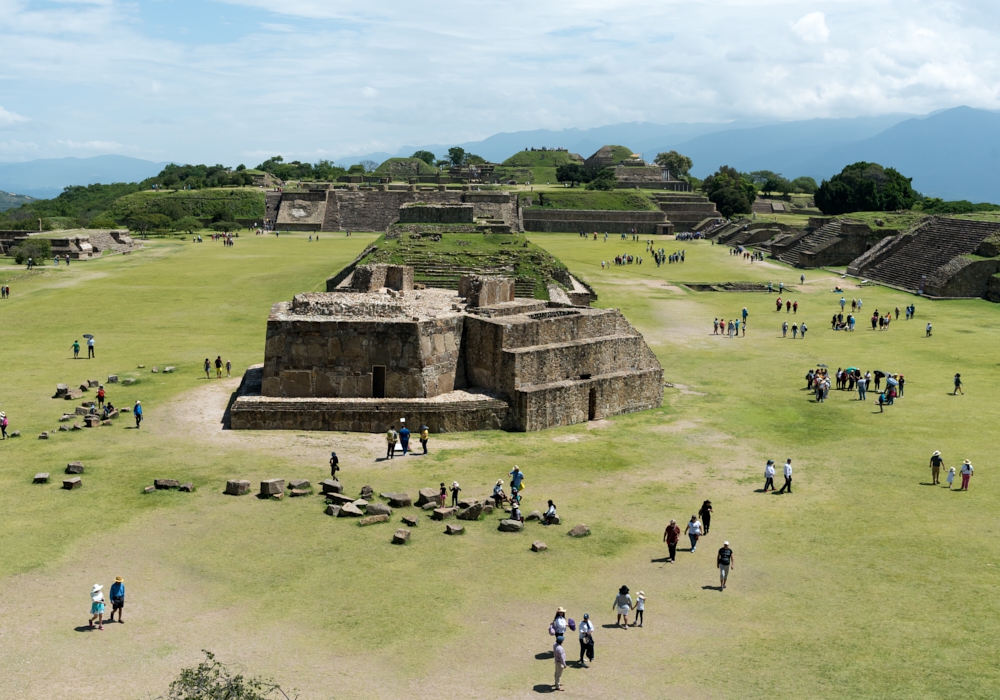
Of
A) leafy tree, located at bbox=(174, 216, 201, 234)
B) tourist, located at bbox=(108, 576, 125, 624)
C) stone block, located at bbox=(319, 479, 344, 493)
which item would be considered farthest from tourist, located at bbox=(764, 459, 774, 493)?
leafy tree, located at bbox=(174, 216, 201, 234)

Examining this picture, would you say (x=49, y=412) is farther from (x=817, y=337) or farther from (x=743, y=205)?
(x=743, y=205)

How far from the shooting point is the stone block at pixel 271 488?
59.6 feet

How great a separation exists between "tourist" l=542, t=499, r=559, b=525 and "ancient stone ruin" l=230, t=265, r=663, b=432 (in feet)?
19.9

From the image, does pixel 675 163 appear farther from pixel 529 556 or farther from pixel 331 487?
pixel 529 556

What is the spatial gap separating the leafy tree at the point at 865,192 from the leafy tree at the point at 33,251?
6693 cm

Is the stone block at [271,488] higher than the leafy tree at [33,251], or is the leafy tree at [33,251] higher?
the leafy tree at [33,251]

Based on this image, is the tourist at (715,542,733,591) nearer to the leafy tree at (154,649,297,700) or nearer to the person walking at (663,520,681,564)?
the person walking at (663,520,681,564)

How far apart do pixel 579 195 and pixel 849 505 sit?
78.0 m

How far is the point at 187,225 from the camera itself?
3302 inches

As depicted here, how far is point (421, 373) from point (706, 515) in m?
9.14

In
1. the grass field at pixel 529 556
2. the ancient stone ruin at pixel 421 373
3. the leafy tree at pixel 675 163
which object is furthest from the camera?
the leafy tree at pixel 675 163

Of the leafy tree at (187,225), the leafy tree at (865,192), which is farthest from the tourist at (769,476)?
the leafy tree at (187,225)

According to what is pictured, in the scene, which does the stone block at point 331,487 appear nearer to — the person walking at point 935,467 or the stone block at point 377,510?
the stone block at point 377,510

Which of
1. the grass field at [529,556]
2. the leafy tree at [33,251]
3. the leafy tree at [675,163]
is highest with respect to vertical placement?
the leafy tree at [675,163]
